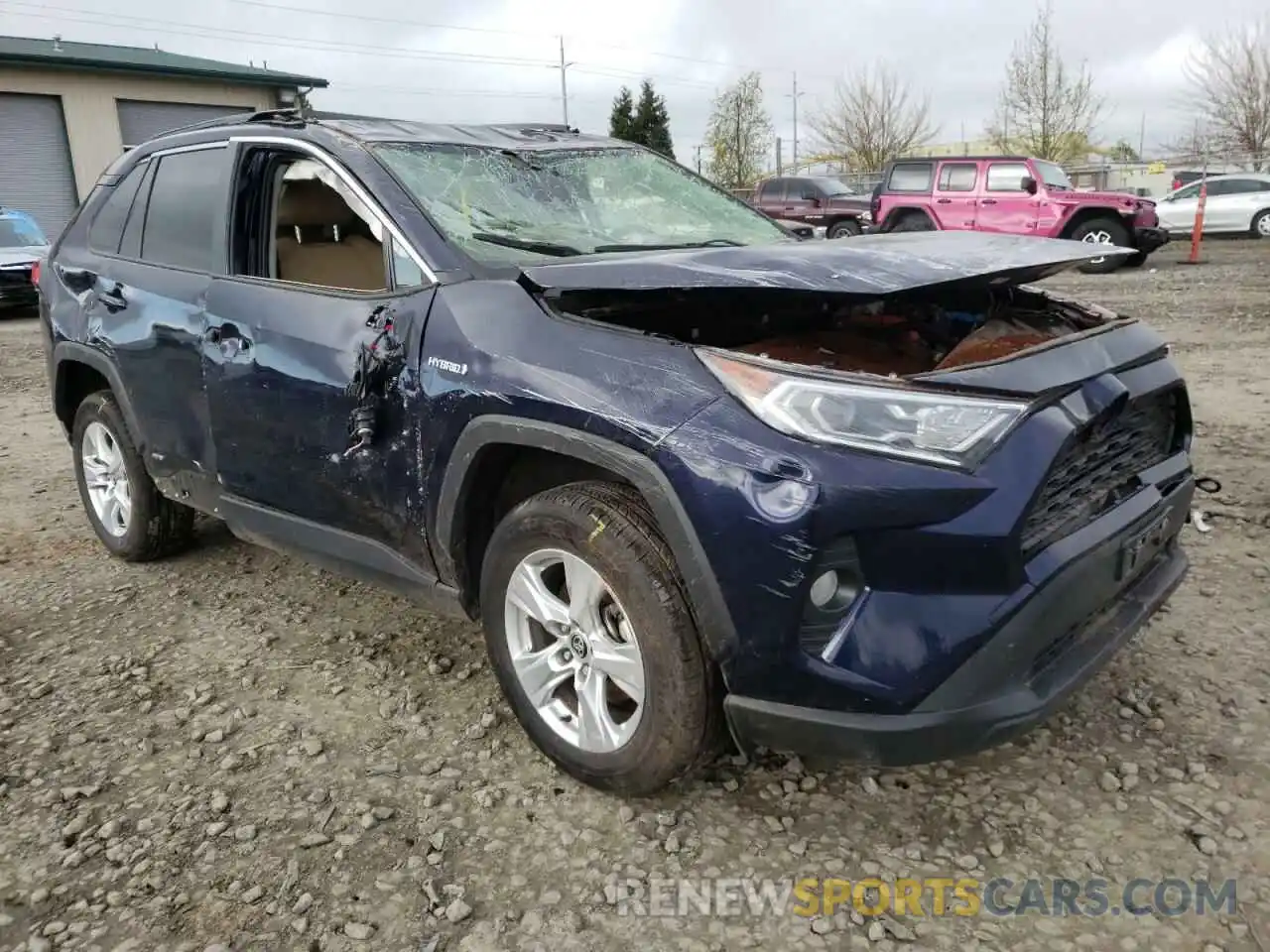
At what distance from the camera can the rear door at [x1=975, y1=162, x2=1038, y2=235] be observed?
16.5 m

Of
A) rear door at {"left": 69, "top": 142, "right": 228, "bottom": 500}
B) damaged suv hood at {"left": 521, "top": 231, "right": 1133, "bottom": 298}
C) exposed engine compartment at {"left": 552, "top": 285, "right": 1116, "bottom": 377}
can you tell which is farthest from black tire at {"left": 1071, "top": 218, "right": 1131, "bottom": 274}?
rear door at {"left": 69, "top": 142, "right": 228, "bottom": 500}

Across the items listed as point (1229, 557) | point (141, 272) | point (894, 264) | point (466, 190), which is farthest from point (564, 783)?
point (1229, 557)

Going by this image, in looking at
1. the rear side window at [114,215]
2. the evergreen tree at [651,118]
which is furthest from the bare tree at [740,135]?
the rear side window at [114,215]

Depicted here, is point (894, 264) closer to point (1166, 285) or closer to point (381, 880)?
point (381, 880)

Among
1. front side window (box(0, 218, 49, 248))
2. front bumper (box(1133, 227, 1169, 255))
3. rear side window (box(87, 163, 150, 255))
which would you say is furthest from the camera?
front bumper (box(1133, 227, 1169, 255))

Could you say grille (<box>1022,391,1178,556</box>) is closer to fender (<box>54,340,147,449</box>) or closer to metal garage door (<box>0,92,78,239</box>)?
fender (<box>54,340,147,449</box>)

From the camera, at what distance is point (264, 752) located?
9.28 feet

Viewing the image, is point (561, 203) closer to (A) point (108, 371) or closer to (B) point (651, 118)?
(A) point (108, 371)

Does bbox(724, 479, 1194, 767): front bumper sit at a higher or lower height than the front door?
lower

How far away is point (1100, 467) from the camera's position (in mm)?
2439

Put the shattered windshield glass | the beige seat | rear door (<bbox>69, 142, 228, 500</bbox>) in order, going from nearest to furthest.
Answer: the shattered windshield glass < the beige seat < rear door (<bbox>69, 142, 228, 500</bbox>)

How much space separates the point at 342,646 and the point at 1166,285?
516 inches

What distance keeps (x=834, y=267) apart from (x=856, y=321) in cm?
55

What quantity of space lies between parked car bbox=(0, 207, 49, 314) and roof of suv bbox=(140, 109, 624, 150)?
1252 centimetres
